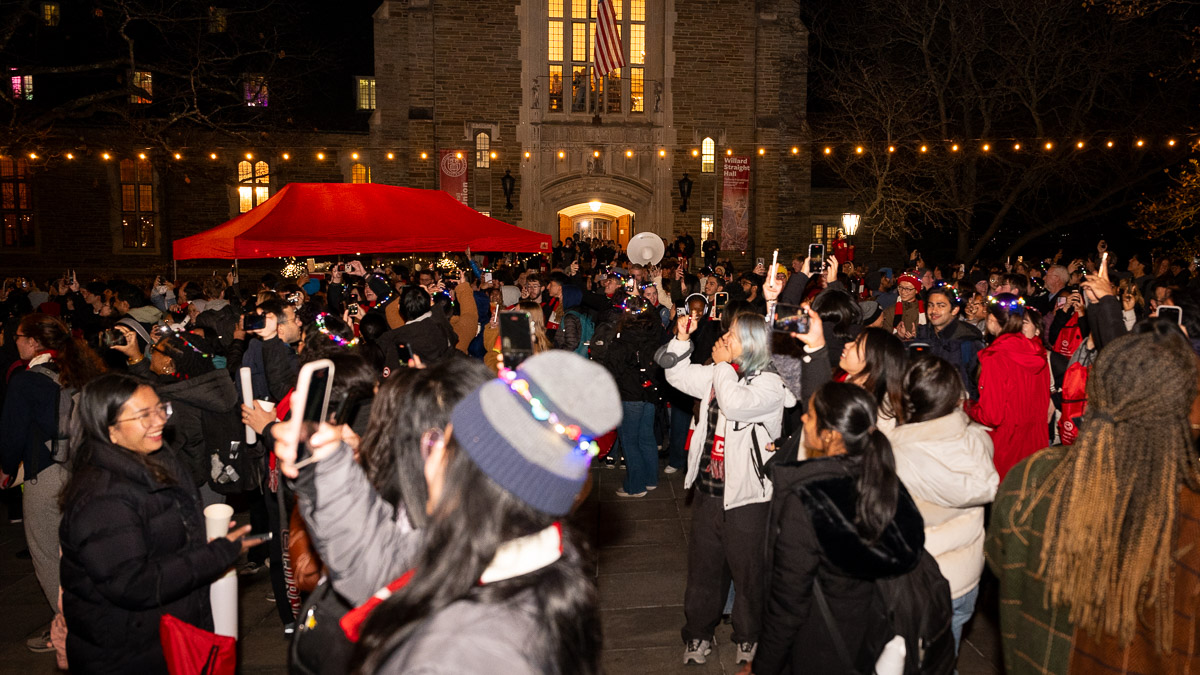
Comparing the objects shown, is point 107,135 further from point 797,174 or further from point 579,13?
point 797,174

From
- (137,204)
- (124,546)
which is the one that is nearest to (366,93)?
(137,204)

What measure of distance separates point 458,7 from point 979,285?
1561 cm

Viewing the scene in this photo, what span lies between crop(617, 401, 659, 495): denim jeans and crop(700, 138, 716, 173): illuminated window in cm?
1602

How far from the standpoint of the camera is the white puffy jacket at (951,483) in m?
3.33

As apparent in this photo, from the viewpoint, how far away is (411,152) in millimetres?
21891

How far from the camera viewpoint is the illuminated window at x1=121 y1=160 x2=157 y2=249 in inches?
986

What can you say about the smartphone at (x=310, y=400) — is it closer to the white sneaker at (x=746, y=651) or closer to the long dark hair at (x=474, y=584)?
the long dark hair at (x=474, y=584)

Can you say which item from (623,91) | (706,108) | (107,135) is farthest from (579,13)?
(107,135)

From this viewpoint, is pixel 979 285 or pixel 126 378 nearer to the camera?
pixel 126 378

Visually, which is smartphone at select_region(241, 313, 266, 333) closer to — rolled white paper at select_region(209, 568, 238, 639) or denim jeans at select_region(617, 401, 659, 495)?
rolled white paper at select_region(209, 568, 238, 639)

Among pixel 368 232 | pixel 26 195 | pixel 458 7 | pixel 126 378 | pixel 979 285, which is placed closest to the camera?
pixel 126 378

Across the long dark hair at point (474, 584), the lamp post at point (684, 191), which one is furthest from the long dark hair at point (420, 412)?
the lamp post at point (684, 191)

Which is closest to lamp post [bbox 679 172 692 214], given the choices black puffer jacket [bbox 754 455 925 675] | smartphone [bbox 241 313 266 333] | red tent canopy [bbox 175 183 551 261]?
red tent canopy [bbox 175 183 551 261]

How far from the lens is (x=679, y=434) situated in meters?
8.50
